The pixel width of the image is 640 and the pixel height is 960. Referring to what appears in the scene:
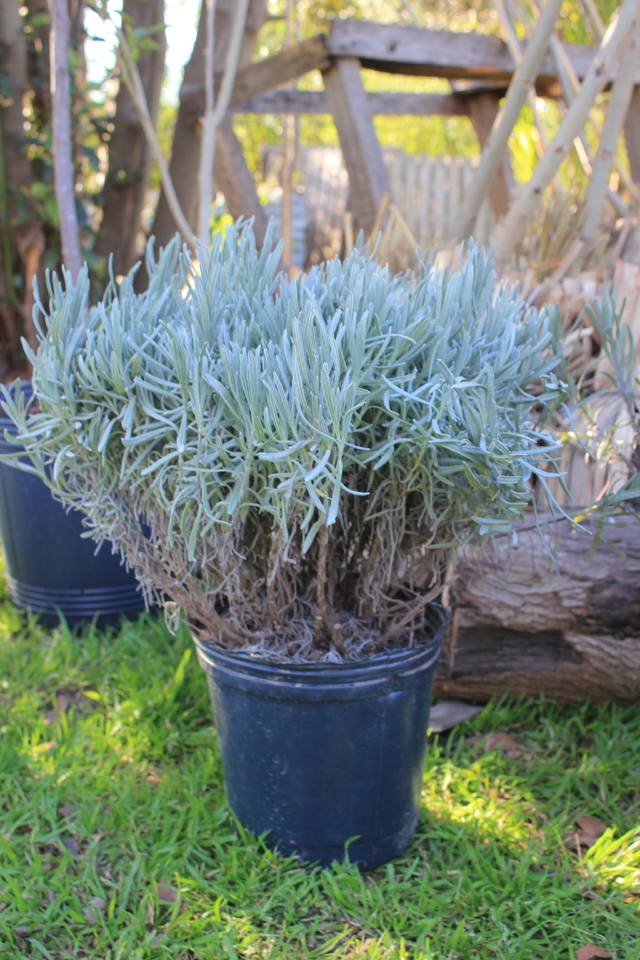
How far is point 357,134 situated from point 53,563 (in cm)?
222

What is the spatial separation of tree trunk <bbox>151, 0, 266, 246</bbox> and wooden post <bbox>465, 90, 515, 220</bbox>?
131 centimetres

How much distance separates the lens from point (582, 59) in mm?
3842

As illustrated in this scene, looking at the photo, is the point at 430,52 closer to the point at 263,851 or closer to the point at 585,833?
the point at 585,833

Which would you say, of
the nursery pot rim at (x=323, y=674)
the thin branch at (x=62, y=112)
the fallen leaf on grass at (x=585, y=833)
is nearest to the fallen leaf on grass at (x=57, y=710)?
the nursery pot rim at (x=323, y=674)

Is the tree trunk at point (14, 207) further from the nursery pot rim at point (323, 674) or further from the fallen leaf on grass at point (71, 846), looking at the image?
the nursery pot rim at point (323, 674)

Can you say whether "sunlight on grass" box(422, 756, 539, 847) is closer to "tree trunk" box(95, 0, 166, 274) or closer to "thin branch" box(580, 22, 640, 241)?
"thin branch" box(580, 22, 640, 241)

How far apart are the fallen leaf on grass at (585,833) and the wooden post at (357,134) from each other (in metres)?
2.51

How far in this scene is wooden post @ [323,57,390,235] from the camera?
3.10m

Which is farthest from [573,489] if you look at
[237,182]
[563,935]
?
[237,182]

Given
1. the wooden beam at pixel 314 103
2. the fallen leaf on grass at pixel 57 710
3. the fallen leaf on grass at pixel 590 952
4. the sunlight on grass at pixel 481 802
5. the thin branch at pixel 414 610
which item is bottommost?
the fallen leaf on grass at pixel 57 710

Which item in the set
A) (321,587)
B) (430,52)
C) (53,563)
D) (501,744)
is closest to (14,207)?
(53,563)

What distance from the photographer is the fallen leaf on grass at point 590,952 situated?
1.26 metres

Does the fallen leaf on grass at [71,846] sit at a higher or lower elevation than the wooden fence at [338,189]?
lower

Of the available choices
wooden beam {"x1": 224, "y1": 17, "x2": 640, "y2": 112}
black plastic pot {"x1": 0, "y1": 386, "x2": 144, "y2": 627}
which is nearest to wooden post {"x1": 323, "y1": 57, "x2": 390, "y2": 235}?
wooden beam {"x1": 224, "y1": 17, "x2": 640, "y2": 112}
